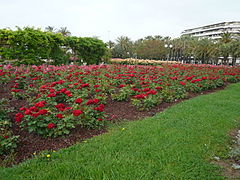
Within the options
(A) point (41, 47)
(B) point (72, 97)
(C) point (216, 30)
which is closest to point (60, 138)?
(B) point (72, 97)

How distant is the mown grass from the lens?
106 inches

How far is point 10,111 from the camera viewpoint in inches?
189

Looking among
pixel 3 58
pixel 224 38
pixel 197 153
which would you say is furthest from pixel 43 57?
pixel 224 38

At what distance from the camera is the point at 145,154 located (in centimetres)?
318

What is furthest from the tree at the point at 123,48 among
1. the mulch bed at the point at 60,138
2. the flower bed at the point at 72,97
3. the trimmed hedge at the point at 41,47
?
the mulch bed at the point at 60,138

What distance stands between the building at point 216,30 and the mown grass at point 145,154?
83.8 meters

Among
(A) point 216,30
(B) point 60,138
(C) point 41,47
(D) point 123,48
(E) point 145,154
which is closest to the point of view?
(E) point 145,154

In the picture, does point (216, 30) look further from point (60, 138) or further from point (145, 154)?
point (60, 138)

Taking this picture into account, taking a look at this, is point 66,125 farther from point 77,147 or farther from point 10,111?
point 10,111

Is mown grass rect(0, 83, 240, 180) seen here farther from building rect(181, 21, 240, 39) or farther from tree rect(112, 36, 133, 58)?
building rect(181, 21, 240, 39)

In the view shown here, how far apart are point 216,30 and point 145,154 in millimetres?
107851

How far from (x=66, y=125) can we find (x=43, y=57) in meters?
11.6

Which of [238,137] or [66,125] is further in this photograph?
[238,137]

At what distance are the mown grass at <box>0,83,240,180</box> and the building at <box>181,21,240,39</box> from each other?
275ft
